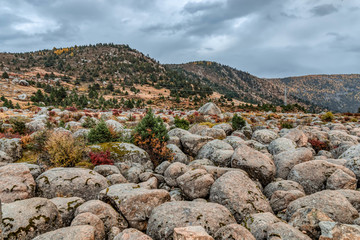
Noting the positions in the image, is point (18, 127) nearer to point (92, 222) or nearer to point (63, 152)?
point (63, 152)

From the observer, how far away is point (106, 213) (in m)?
5.78

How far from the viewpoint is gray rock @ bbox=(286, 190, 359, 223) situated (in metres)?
5.55

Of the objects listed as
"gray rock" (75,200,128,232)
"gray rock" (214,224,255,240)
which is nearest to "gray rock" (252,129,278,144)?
"gray rock" (214,224,255,240)

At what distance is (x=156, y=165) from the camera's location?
36.7ft

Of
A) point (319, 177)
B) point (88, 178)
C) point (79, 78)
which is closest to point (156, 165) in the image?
point (88, 178)

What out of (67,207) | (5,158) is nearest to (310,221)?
(67,207)

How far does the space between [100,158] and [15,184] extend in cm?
349

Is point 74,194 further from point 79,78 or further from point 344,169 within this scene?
point 79,78

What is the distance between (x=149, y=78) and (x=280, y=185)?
106 metres

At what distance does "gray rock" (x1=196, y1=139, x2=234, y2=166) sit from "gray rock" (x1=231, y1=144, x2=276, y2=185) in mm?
874

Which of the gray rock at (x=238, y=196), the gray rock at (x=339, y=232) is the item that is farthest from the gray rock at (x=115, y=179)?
the gray rock at (x=339, y=232)

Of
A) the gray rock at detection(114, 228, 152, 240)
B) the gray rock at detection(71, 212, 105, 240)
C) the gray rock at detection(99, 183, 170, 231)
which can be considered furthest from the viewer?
the gray rock at detection(99, 183, 170, 231)

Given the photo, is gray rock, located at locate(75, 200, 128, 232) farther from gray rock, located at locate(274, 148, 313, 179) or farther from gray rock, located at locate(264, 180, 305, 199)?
gray rock, located at locate(274, 148, 313, 179)

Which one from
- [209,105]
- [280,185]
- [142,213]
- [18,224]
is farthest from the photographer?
[209,105]
